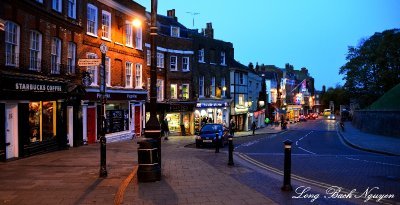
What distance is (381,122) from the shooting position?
40.2 meters

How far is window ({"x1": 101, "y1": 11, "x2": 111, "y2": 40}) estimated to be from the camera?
25870mm

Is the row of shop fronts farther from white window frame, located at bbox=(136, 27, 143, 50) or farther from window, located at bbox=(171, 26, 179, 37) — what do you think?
window, located at bbox=(171, 26, 179, 37)

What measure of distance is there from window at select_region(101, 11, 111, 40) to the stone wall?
25.5 meters

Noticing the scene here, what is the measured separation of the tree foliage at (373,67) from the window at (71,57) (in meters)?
44.1

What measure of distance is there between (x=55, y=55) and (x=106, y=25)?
6.71 meters

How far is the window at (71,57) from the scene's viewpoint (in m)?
21.8

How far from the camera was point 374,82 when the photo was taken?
58.8 metres

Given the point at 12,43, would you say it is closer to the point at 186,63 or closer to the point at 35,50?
the point at 35,50

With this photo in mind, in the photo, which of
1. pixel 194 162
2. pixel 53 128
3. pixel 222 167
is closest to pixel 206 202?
pixel 222 167

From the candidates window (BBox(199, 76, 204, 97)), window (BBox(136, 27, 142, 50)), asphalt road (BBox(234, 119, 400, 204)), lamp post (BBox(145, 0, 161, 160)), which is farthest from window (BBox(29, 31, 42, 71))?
window (BBox(199, 76, 204, 97))

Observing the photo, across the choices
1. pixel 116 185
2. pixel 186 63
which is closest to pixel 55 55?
pixel 116 185

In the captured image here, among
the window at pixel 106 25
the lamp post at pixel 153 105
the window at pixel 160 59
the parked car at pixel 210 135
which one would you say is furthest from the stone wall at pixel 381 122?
the lamp post at pixel 153 105

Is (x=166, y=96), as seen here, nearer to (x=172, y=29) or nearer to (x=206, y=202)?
(x=172, y=29)

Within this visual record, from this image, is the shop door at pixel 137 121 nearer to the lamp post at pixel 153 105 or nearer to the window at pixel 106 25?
the window at pixel 106 25
